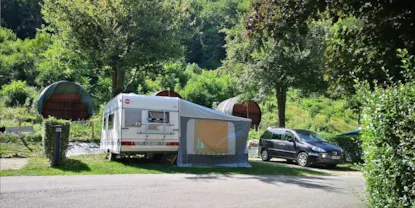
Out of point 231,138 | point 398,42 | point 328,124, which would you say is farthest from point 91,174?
point 328,124

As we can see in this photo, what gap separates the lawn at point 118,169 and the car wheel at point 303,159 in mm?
2137

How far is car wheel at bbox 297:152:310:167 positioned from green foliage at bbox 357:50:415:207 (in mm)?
12004

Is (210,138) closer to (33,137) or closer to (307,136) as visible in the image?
(307,136)

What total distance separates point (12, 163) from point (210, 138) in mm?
7224

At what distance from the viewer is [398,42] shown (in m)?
6.77

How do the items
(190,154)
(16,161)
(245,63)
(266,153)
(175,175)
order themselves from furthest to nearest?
(245,63), (266,153), (190,154), (16,161), (175,175)

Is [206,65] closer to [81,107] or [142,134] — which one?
[81,107]

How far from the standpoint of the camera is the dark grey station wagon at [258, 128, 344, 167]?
51.9 feet

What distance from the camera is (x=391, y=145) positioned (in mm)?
4012

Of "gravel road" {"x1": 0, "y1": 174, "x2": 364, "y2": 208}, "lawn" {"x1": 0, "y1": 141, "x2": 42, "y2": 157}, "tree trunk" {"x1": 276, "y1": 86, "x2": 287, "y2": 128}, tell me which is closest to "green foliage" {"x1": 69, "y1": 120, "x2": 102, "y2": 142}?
"lawn" {"x1": 0, "y1": 141, "x2": 42, "y2": 157}

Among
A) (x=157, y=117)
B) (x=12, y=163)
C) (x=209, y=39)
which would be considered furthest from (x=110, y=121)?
(x=209, y=39)

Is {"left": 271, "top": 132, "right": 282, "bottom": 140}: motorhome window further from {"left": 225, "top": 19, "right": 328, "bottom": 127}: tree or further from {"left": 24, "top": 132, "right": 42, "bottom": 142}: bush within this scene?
{"left": 24, "top": 132, "right": 42, "bottom": 142}: bush

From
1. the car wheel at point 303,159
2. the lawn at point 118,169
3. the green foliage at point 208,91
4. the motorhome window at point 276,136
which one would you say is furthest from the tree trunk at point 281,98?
the green foliage at point 208,91

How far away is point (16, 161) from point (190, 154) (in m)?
6.26
